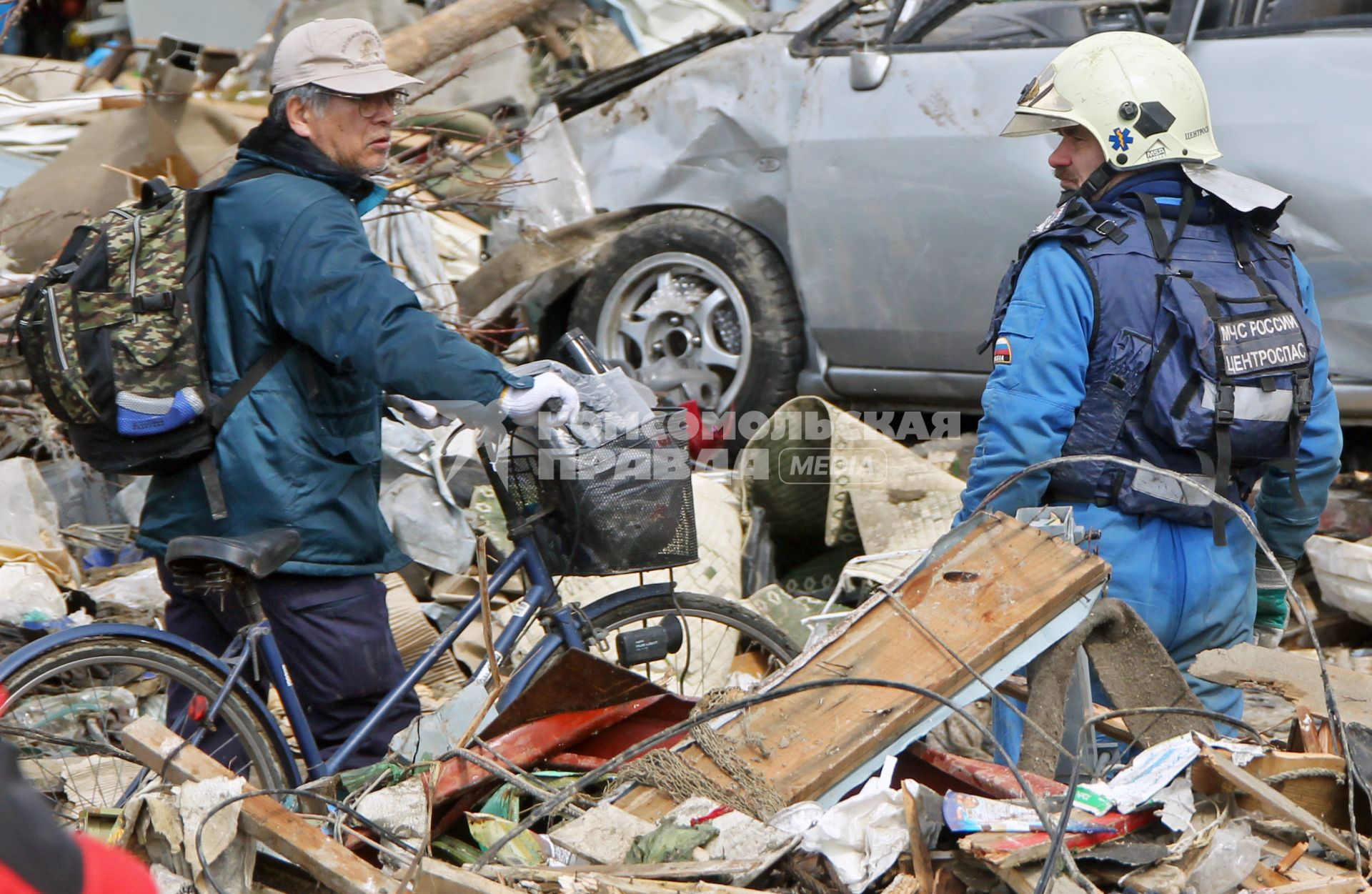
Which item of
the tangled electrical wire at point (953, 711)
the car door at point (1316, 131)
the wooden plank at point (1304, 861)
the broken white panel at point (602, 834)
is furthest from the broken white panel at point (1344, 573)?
the broken white panel at point (602, 834)

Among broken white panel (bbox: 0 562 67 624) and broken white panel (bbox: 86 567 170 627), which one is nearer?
broken white panel (bbox: 0 562 67 624)

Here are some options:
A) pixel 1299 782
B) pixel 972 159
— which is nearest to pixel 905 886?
pixel 1299 782

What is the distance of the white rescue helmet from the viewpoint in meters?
2.92

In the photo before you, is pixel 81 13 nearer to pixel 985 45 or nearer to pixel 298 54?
pixel 985 45

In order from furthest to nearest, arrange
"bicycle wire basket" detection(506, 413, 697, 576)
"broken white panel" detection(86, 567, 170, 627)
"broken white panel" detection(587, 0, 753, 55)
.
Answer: "broken white panel" detection(587, 0, 753, 55)
"broken white panel" detection(86, 567, 170, 627)
"bicycle wire basket" detection(506, 413, 697, 576)

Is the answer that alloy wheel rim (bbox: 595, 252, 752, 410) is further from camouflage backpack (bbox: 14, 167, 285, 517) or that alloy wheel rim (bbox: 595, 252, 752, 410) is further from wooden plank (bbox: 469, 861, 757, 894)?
wooden plank (bbox: 469, 861, 757, 894)

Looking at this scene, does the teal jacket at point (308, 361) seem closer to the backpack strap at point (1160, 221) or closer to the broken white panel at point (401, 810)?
the broken white panel at point (401, 810)

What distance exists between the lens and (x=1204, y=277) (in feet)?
9.43

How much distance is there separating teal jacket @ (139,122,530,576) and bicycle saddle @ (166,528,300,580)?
0.08 m

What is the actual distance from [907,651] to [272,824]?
1.16m

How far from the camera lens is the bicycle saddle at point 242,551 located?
2.80m

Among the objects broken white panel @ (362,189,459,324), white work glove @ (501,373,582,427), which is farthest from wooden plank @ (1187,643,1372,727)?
broken white panel @ (362,189,459,324)

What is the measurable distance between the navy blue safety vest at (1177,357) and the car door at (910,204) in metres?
2.03

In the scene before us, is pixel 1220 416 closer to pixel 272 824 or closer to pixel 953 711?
pixel 953 711
